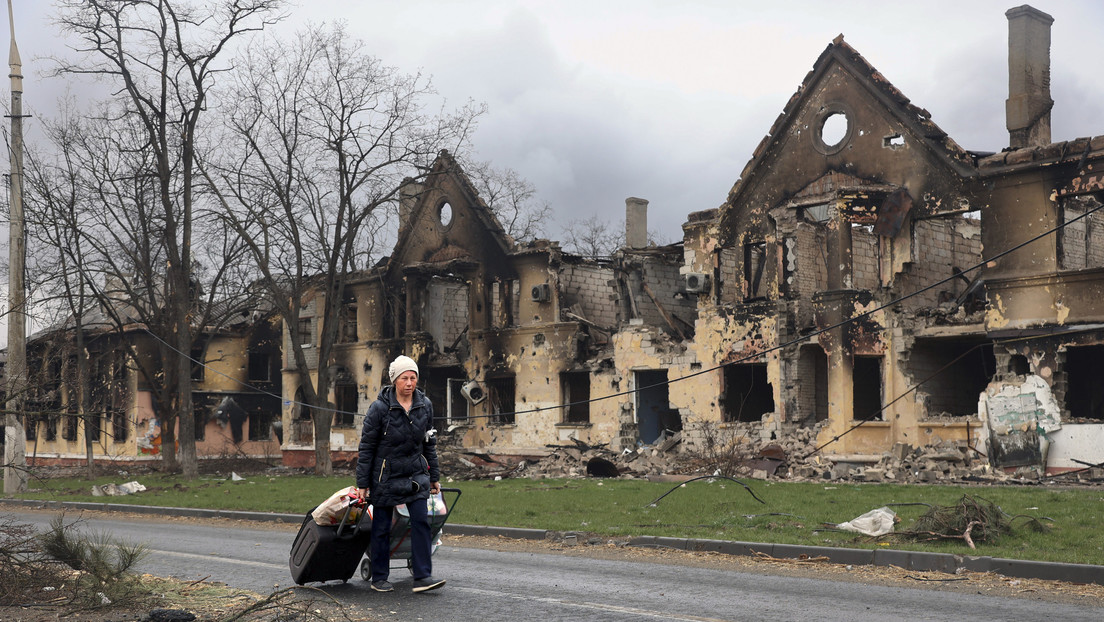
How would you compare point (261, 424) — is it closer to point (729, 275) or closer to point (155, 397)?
point (155, 397)

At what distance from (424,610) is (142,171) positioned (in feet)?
92.2

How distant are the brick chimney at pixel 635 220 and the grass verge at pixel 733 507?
14176 millimetres

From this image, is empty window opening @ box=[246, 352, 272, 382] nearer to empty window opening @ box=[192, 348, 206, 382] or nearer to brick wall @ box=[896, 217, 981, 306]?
empty window opening @ box=[192, 348, 206, 382]

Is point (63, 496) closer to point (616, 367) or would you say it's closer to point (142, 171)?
point (142, 171)

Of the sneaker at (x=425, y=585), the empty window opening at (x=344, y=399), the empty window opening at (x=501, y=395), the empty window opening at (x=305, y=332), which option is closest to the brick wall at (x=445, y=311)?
the empty window opening at (x=501, y=395)

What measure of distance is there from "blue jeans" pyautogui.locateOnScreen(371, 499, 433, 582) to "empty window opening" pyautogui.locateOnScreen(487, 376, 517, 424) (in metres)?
25.9

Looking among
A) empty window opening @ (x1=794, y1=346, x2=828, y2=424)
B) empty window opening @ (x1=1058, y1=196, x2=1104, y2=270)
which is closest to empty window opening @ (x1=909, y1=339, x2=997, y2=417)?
empty window opening @ (x1=794, y1=346, x2=828, y2=424)

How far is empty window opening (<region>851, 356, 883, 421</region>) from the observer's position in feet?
92.5

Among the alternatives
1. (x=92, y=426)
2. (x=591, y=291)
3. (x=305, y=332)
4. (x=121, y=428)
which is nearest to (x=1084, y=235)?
(x=591, y=291)

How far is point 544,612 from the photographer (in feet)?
26.8

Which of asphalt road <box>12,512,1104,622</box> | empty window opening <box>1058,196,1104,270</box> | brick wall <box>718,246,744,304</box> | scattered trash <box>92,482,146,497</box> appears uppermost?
empty window opening <box>1058,196,1104,270</box>

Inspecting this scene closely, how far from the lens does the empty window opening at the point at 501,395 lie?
35.0 metres

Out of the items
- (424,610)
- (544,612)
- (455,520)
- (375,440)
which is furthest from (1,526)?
(455,520)

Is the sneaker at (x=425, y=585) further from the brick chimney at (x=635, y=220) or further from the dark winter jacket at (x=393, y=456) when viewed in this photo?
the brick chimney at (x=635, y=220)
